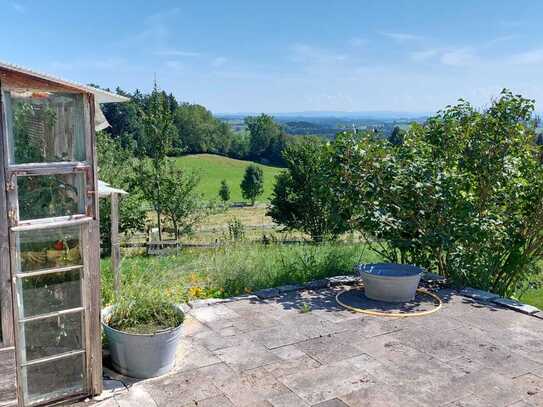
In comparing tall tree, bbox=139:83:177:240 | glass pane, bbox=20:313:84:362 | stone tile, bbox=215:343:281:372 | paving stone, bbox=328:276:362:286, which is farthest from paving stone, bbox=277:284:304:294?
tall tree, bbox=139:83:177:240

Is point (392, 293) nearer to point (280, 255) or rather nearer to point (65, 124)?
point (280, 255)

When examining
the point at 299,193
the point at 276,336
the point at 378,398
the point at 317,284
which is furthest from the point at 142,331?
the point at 299,193

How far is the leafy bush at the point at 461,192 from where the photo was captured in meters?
5.96

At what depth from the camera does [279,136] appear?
57.4 m

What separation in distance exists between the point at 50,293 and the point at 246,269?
3237 mm

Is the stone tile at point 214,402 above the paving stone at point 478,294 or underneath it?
underneath

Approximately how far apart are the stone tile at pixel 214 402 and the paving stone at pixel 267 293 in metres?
2.32

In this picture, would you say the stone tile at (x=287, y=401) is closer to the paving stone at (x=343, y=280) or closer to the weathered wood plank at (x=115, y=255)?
the weathered wood plank at (x=115, y=255)

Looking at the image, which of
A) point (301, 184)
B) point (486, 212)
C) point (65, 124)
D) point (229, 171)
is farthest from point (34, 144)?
point (229, 171)

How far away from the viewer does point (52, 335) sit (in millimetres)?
3273

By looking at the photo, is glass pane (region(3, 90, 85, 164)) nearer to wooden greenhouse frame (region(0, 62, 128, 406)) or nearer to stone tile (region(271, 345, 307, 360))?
wooden greenhouse frame (region(0, 62, 128, 406))

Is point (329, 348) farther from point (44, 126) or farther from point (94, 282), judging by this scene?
point (44, 126)

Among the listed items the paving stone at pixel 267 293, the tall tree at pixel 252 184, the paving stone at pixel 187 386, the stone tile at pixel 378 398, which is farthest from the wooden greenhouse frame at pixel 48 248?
the tall tree at pixel 252 184

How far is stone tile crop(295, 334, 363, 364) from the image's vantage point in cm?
419
